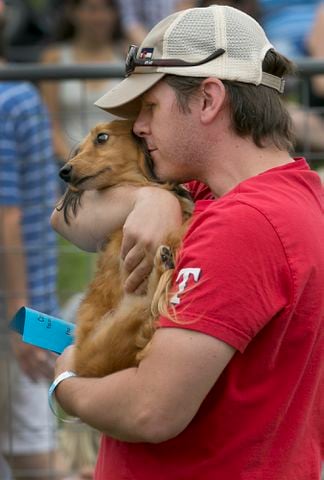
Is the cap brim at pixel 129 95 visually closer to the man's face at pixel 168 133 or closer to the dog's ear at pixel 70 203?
the man's face at pixel 168 133

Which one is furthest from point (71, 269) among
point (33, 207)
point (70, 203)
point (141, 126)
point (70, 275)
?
point (141, 126)

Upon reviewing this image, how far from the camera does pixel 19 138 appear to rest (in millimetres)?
5352

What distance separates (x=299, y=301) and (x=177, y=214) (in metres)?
0.45

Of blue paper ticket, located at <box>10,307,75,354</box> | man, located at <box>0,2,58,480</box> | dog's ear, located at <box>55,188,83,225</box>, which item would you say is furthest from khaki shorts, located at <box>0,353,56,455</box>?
dog's ear, located at <box>55,188,83,225</box>

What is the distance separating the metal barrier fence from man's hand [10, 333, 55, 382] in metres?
0.06

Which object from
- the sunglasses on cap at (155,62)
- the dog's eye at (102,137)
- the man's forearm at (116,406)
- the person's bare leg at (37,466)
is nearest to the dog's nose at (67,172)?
the dog's eye at (102,137)

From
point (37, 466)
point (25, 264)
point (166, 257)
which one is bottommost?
point (37, 466)

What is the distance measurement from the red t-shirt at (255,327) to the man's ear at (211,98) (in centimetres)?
20

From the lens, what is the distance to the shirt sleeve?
8.63ft

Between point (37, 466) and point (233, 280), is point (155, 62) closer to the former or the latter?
point (233, 280)

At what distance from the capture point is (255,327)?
2660mm

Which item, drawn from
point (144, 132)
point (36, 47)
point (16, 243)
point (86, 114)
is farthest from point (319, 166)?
point (36, 47)

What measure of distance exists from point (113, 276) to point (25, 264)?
89.5 inches

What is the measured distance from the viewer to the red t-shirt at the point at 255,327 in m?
2.64
